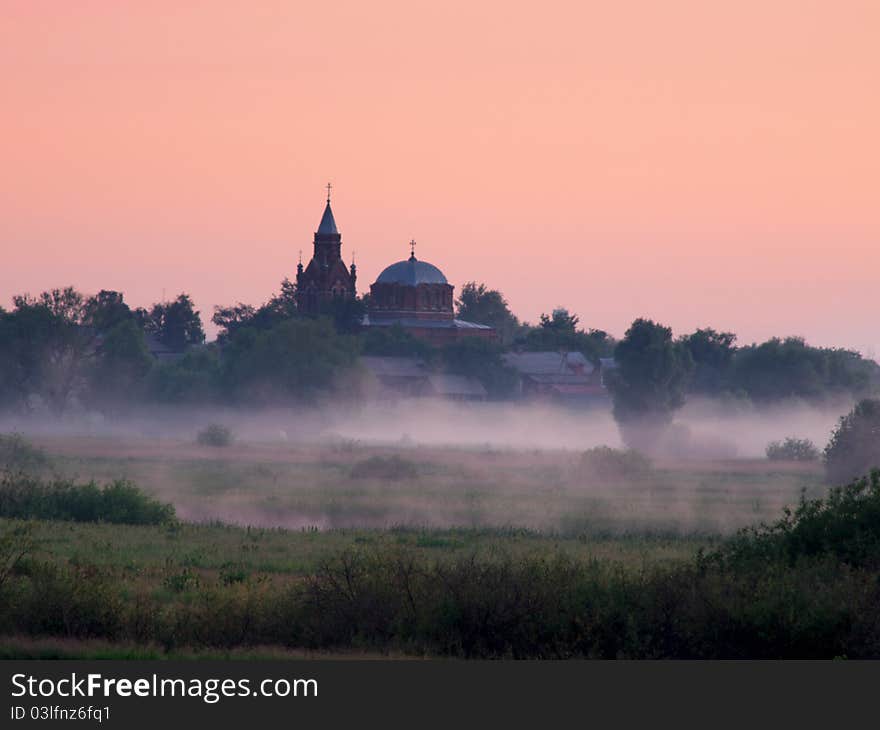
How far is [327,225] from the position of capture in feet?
495

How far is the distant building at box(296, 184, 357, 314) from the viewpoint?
5832 inches

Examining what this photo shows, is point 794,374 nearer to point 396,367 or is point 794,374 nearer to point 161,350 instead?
point 396,367

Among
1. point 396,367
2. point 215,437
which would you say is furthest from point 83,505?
point 396,367

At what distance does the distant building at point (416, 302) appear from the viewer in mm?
147875

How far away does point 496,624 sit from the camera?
19.1 metres

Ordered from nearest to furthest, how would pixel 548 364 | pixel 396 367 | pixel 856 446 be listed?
1. pixel 856 446
2. pixel 396 367
3. pixel 548 364

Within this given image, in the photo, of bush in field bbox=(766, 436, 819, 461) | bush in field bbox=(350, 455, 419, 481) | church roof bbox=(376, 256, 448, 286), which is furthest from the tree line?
bush in field bbox=(350, 455, 419, 481)

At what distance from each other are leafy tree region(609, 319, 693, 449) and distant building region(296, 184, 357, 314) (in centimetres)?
5308

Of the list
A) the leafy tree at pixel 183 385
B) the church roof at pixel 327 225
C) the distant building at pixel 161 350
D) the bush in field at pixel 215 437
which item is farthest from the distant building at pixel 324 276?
the bush in field at pixel 215 437

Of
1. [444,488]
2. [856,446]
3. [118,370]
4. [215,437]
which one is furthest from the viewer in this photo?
[118,370]

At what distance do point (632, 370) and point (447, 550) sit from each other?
66675 millimetres

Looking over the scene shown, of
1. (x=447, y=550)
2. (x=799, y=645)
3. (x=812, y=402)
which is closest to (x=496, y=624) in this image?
(x=799, y=645)

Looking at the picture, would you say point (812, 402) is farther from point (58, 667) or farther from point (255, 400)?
point (58, 667)

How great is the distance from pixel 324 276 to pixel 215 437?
68697 millimetres
